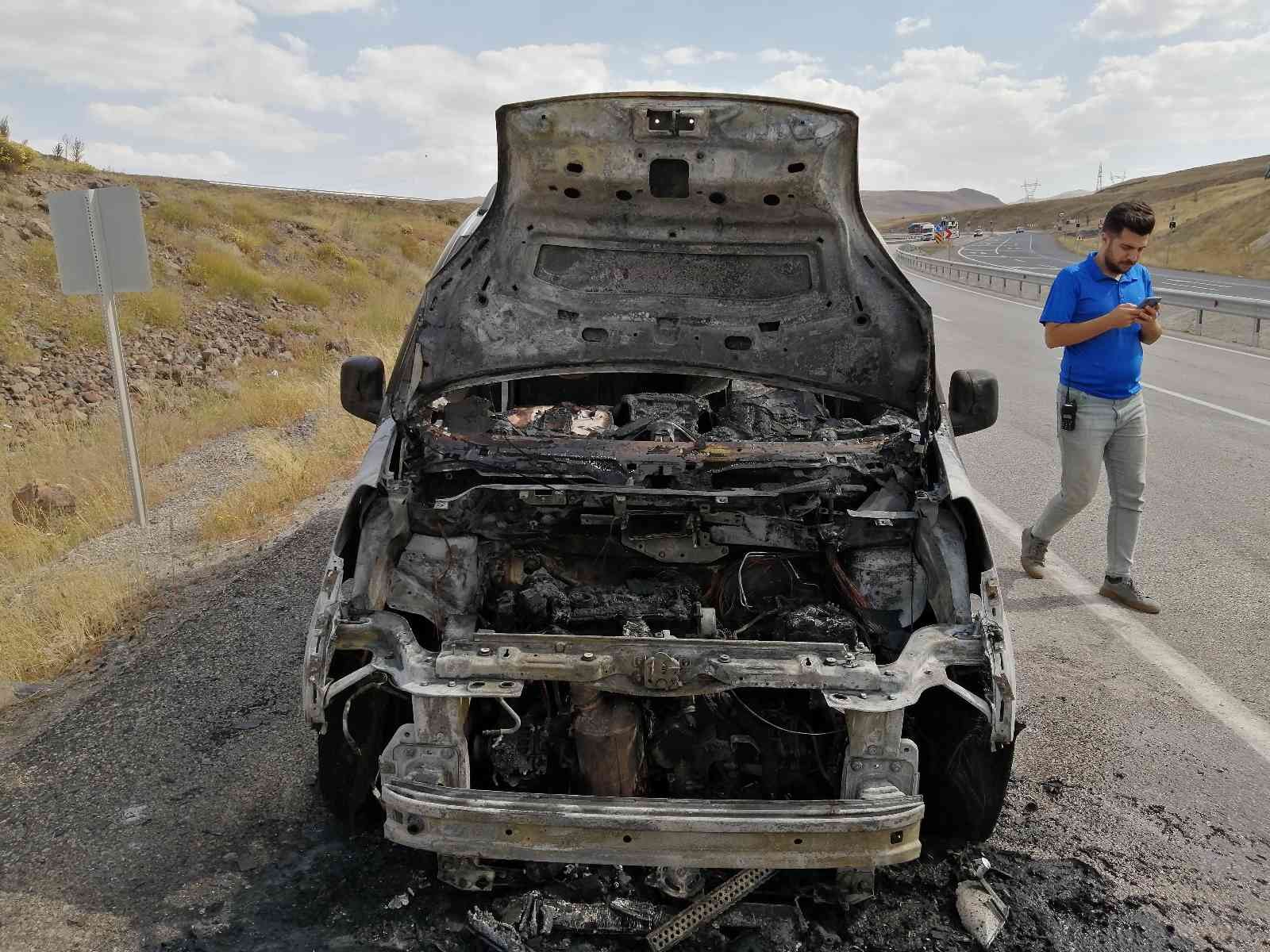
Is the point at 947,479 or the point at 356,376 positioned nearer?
the point at 947,479

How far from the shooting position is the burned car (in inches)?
110

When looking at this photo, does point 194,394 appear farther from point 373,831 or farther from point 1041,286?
point 1041,286

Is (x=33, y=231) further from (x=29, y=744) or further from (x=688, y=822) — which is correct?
(x=688, y=822)

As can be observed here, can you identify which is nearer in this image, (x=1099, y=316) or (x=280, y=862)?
(x=280, y=862)

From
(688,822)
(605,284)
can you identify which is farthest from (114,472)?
(688,822)

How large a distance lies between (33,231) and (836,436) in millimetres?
18789

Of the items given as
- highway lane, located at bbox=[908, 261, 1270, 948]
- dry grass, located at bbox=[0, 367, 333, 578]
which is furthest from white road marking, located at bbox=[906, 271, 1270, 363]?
dry grass, located at bbox=[0, 367, 333, 578]

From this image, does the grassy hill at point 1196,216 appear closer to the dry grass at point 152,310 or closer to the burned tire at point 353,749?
the dry grass at point 152,310

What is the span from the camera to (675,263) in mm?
4754

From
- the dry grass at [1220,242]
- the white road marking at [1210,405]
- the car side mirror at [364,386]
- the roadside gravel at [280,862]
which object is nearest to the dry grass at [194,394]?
the roadside gravel at [280,862]

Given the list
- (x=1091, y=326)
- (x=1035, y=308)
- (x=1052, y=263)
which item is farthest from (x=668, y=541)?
(x=1052, y=263)

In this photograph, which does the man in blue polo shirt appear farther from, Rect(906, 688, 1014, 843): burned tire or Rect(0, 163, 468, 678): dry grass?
Rect(0, 163, 468, 678): dry grass

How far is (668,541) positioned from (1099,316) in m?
3.06

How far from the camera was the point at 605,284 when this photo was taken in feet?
15.6
